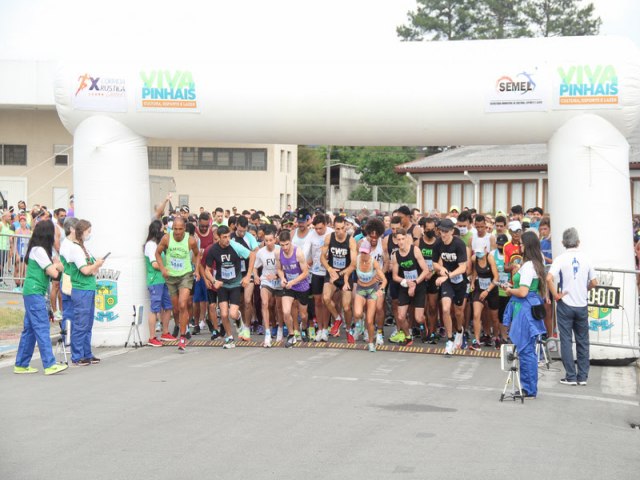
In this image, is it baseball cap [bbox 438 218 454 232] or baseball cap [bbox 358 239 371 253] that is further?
baseball cap [bbox 358 239 371 253]

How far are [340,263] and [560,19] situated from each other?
151ft

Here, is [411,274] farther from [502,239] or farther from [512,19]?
[512,19]

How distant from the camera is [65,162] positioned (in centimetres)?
4238

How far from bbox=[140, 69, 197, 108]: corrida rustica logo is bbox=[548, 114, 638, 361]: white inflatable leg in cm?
509

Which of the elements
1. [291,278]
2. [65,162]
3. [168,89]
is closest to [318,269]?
[291,278]

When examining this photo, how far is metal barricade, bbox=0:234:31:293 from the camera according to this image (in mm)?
18756

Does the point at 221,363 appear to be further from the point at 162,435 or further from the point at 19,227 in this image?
the point at 19,227

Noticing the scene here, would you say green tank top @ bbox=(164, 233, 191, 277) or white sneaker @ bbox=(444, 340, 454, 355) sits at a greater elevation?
green tank top @ bbox=(164, 233, 191, 277)

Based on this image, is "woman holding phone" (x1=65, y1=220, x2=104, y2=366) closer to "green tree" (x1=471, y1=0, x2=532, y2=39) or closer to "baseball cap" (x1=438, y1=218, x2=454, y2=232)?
"baseball cap" (x1=438, y1=218, x2=454, y2=232)

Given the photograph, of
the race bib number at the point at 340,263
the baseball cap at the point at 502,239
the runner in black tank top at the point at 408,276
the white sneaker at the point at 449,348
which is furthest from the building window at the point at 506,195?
the white sneaker at the point at 449,348

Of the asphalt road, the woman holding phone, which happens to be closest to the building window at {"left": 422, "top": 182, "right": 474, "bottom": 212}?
the asphalt road

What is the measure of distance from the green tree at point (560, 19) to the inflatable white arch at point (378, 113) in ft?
149

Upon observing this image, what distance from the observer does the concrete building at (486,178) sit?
120 feet

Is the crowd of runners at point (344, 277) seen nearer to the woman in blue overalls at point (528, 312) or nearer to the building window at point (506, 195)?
the woman in blue overalls at point (528, 312)
